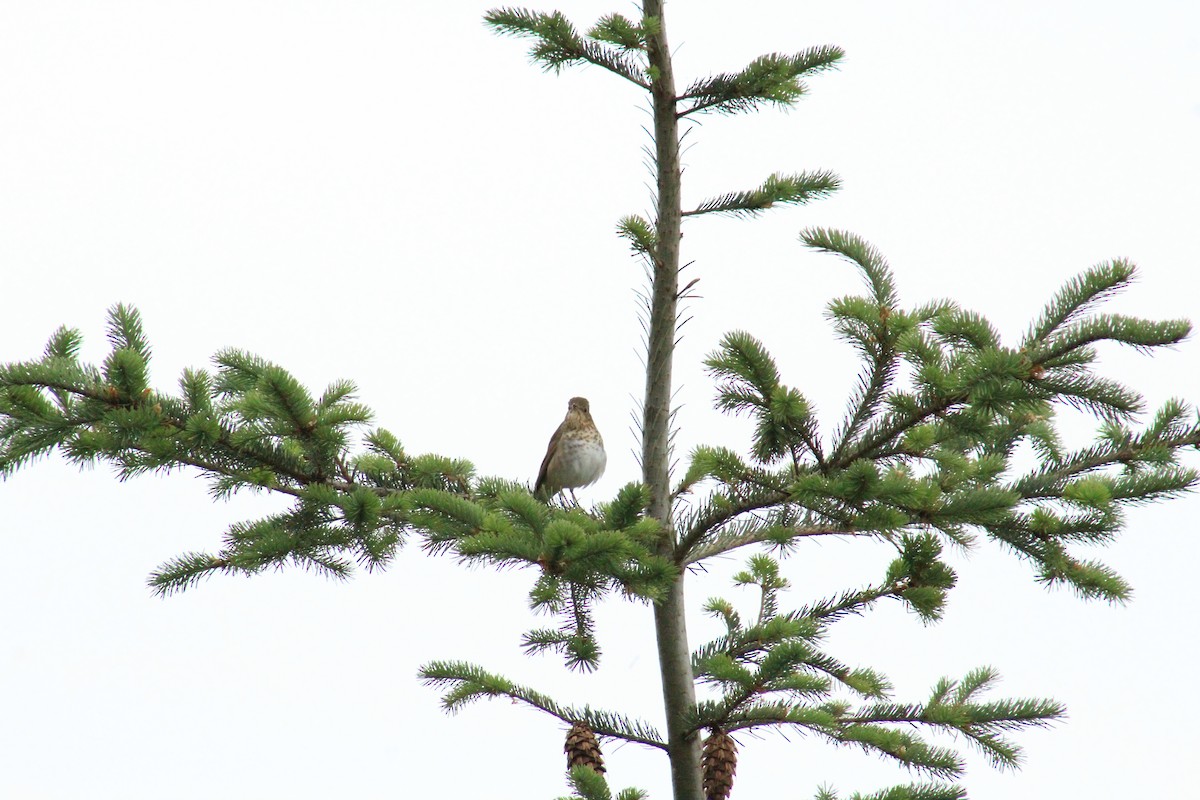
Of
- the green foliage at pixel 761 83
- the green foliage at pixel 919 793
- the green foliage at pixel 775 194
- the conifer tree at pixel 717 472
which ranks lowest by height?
the green foliage at pixel 919 793

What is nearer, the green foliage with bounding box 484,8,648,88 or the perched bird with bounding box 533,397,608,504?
the green foliage with bounding box 484,8,648,88

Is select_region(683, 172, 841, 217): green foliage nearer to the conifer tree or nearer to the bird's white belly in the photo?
the conifer tree

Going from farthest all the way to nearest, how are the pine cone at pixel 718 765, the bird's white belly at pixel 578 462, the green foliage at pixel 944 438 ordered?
the bird's white belly at pixel 578 462 → the pine cone at pixel 718 765 → the green foliage at pixel 944 438

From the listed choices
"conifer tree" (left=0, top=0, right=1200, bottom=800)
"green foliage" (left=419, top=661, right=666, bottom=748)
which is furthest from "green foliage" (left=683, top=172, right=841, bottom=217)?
"green foliage" (left=419, top=661, right=666, bottom=748)

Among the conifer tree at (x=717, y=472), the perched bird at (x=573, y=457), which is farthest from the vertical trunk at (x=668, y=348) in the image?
the perched bird at (x=573, y=457)

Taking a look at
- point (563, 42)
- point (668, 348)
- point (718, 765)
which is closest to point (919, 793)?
point (718, 765)

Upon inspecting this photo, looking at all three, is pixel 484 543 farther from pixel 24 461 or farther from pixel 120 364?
pixel 24 461

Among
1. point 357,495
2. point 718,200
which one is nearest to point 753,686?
point 357,495

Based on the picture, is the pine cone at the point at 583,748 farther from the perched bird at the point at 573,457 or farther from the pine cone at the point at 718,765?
the perched bird at the point at 573,457
